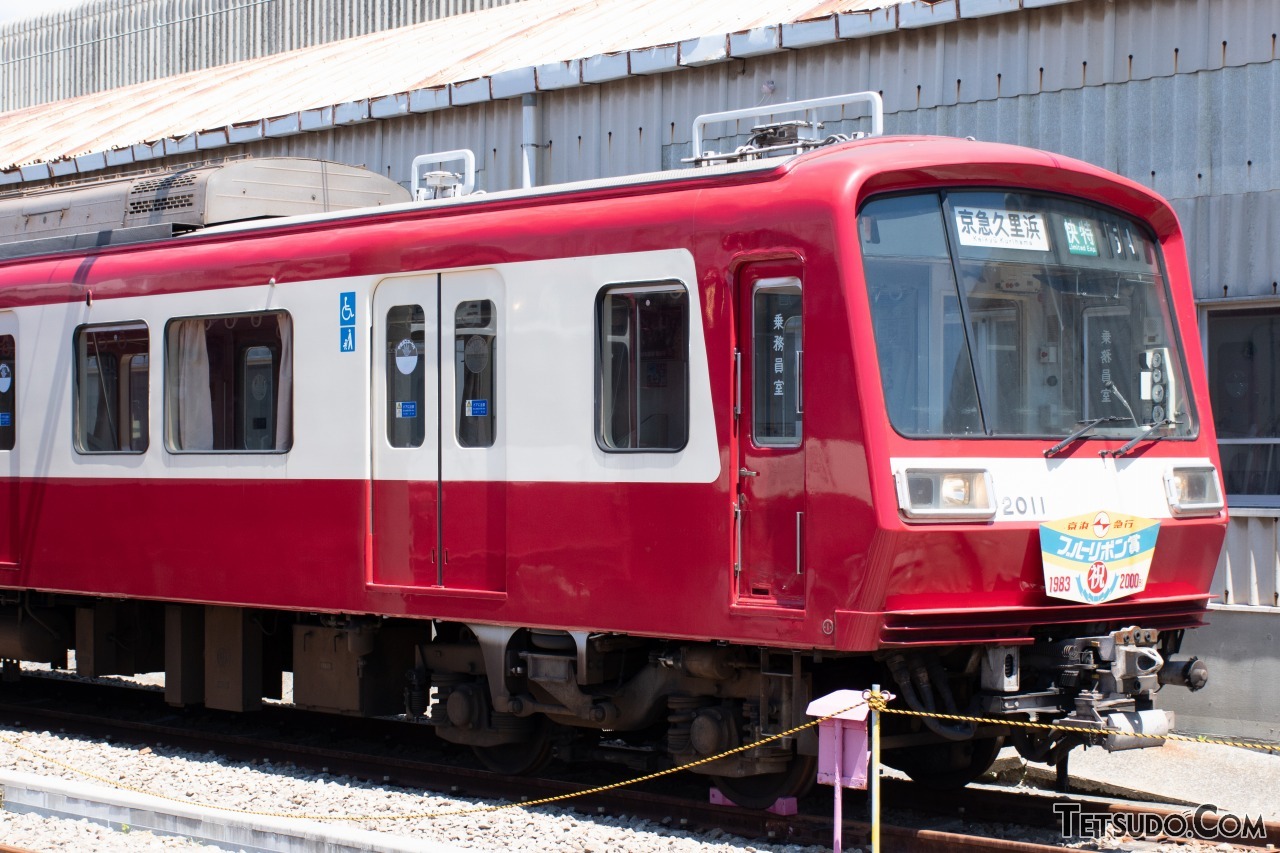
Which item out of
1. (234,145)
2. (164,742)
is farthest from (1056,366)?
(234,145)

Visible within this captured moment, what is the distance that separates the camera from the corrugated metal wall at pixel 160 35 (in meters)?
27.7

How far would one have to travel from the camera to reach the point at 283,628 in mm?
11070

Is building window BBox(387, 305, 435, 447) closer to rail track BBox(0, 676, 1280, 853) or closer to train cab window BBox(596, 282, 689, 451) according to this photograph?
train cab window BBox(596, 282, 689, 451)

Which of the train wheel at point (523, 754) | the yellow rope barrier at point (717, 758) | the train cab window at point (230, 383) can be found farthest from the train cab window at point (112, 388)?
the train wheel at point (523, 754)

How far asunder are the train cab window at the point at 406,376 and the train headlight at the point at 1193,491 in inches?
162

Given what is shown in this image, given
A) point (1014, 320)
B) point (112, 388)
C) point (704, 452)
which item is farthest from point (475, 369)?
point (112, 388)

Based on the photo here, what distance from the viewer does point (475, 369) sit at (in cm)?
913

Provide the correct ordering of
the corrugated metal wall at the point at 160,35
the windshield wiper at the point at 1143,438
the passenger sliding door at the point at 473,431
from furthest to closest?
the corrugated metal wall at the point at 160,35, the passenger sliding door at the point at 473,431, the windshield wiper at the point at 1143,438

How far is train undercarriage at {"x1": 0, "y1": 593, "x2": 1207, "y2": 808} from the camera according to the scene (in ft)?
25.6

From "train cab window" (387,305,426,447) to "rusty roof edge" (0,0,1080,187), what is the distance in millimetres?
4879

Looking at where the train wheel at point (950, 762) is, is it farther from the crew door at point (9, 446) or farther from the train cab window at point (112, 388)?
Answer: the crew door at point (9, 446)

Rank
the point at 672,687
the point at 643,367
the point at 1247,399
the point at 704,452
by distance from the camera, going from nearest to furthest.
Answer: the point at 704,452, the point at 643,367, the point at 672,687, the point at 1247,399

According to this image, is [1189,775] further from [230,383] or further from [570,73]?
[570,73]

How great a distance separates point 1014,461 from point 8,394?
301 inches
